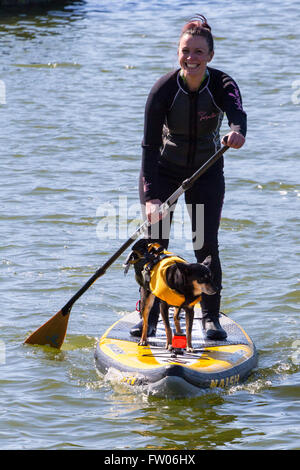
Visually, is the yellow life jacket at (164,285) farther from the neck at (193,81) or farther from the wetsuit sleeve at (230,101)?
the neck at (193,81)

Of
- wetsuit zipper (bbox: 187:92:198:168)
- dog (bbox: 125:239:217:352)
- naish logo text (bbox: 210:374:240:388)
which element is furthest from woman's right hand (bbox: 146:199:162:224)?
naish logo text (bbox: 210:374:240:388)

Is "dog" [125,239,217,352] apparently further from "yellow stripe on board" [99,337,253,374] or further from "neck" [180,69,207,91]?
"neck" [180,69,207,91]

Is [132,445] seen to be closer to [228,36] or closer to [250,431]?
[250,431]

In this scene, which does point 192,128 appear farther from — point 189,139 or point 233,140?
point 233,140

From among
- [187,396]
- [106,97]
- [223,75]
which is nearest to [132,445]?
[187,396]

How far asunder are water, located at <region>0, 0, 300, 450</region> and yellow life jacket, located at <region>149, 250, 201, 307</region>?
2.05 ft

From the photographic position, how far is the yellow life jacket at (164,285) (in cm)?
564

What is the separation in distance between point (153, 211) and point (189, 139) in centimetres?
52

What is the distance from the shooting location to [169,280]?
5.64 metres

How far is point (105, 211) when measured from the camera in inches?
407

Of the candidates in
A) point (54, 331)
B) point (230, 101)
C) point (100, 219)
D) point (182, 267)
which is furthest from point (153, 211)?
point (100, 219)

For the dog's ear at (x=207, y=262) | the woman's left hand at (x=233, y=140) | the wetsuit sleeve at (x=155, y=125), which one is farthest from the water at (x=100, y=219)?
the dog's ear at (x=207, y=262)

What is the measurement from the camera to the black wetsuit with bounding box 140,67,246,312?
5.68m
